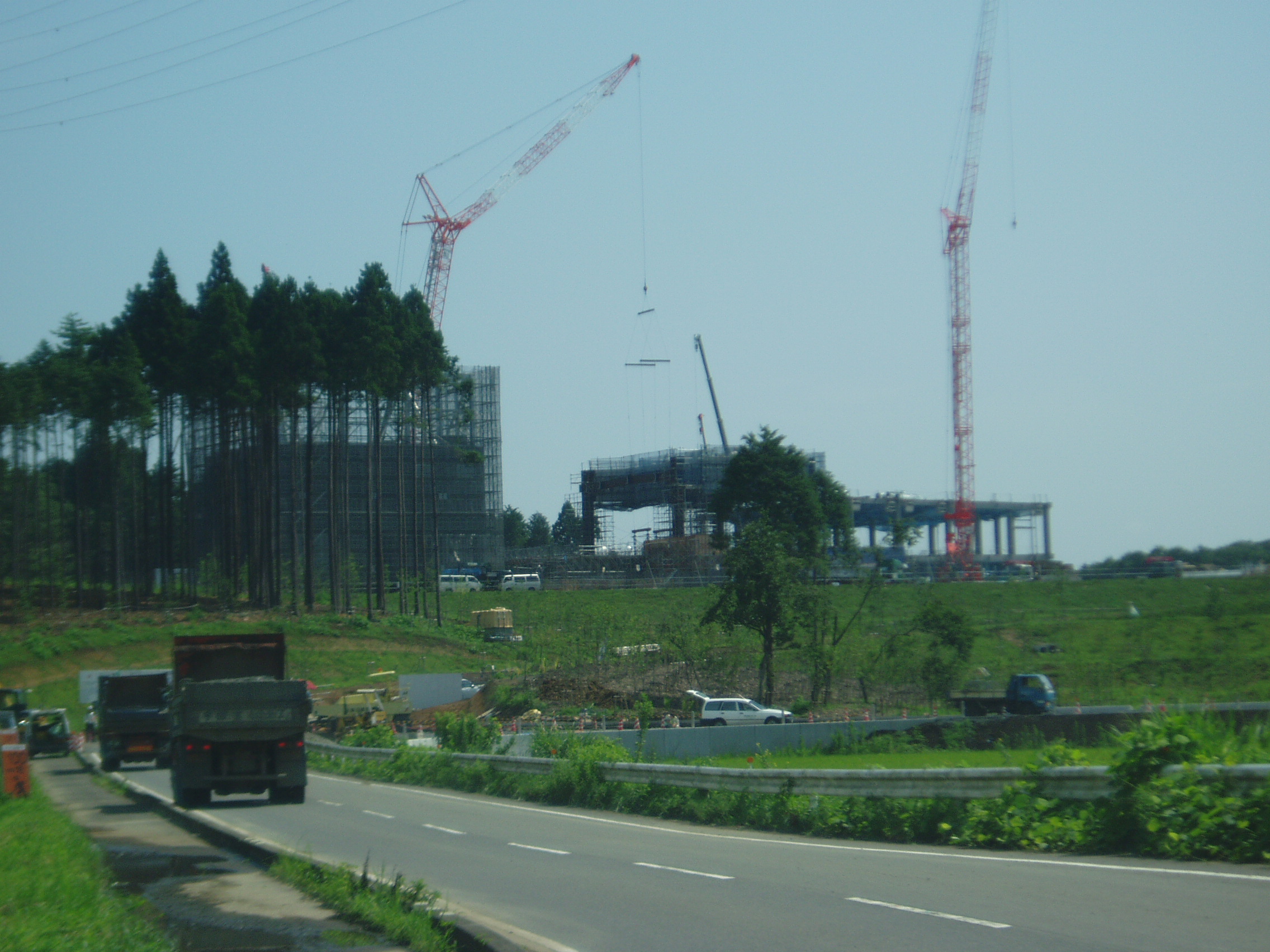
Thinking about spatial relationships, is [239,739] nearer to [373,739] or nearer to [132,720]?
[132,720]

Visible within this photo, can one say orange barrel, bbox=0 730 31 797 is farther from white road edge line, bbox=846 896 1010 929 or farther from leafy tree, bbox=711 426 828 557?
leafy tree, bbox=711 426 828 557

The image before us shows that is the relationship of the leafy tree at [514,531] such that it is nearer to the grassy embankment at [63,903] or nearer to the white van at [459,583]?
the white van at [459,583]

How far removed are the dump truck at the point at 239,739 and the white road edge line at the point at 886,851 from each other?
4.69 metres

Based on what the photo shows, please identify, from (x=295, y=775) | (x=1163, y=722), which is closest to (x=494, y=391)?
(x=295, y=775)

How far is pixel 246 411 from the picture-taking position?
227ft

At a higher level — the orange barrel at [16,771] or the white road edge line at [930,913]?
the white road edge line at [930,913]

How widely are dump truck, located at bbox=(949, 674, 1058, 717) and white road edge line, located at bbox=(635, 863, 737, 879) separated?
30252mm

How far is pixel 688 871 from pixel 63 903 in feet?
20.0

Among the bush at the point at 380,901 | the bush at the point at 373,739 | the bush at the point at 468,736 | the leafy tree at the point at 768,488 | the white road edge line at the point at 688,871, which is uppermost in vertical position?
the leafy tree at the point at 768,488

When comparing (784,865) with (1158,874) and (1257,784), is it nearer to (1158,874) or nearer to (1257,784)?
(1158,874)

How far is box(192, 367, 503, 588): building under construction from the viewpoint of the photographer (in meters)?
72.3

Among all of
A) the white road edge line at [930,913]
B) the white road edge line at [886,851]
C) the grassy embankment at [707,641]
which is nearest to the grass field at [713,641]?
the grassy embankment at [707,641]

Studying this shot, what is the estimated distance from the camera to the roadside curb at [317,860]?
8352 millimetres

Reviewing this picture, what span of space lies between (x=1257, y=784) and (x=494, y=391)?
5194 inches
